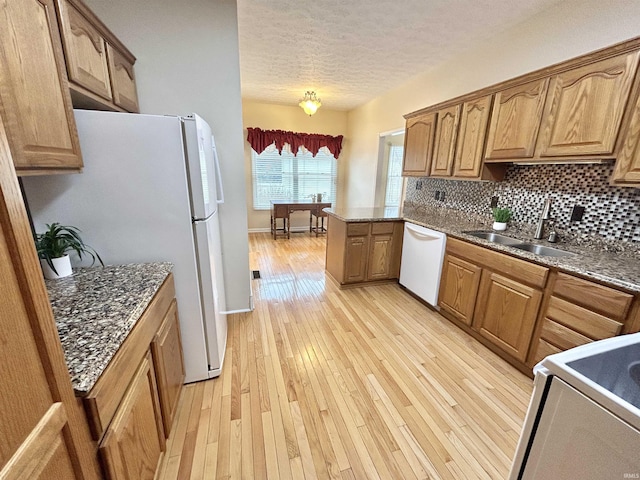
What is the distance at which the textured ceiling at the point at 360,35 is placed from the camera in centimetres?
220

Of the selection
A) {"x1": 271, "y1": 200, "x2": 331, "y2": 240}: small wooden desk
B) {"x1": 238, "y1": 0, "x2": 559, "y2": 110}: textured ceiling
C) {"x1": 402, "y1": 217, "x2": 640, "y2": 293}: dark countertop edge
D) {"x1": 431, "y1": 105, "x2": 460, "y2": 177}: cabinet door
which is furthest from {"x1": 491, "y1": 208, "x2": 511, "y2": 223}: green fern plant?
{"x1": 271, "y1": 200, "x2": 331, "y2": 240}: small wooden desk

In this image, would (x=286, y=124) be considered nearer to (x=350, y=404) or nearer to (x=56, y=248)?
(x=56, y=248)

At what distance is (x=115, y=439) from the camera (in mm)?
780

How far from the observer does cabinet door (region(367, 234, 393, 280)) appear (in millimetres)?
3070

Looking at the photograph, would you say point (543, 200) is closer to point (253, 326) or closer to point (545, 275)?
point (545, 275)

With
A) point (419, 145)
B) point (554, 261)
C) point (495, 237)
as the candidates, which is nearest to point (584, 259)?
point (554, 261)

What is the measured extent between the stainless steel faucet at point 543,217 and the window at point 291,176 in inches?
177

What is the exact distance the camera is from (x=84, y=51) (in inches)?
50.3

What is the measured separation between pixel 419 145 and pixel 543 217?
5.00ft

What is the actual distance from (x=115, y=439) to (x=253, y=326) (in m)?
1.65

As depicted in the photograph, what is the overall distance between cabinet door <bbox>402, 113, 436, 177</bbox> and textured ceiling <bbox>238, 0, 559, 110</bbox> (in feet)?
2.39

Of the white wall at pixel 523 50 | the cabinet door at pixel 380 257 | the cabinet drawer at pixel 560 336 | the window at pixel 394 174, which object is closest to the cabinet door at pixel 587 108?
the white wall at pixel 523 50

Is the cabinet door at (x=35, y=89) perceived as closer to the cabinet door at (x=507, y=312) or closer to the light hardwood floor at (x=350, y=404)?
the light hardwood floor at (x=350, y=404)

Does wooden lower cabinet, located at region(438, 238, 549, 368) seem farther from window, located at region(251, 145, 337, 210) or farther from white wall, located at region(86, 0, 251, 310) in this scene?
window, located at region(251, 145, 337, 210)
